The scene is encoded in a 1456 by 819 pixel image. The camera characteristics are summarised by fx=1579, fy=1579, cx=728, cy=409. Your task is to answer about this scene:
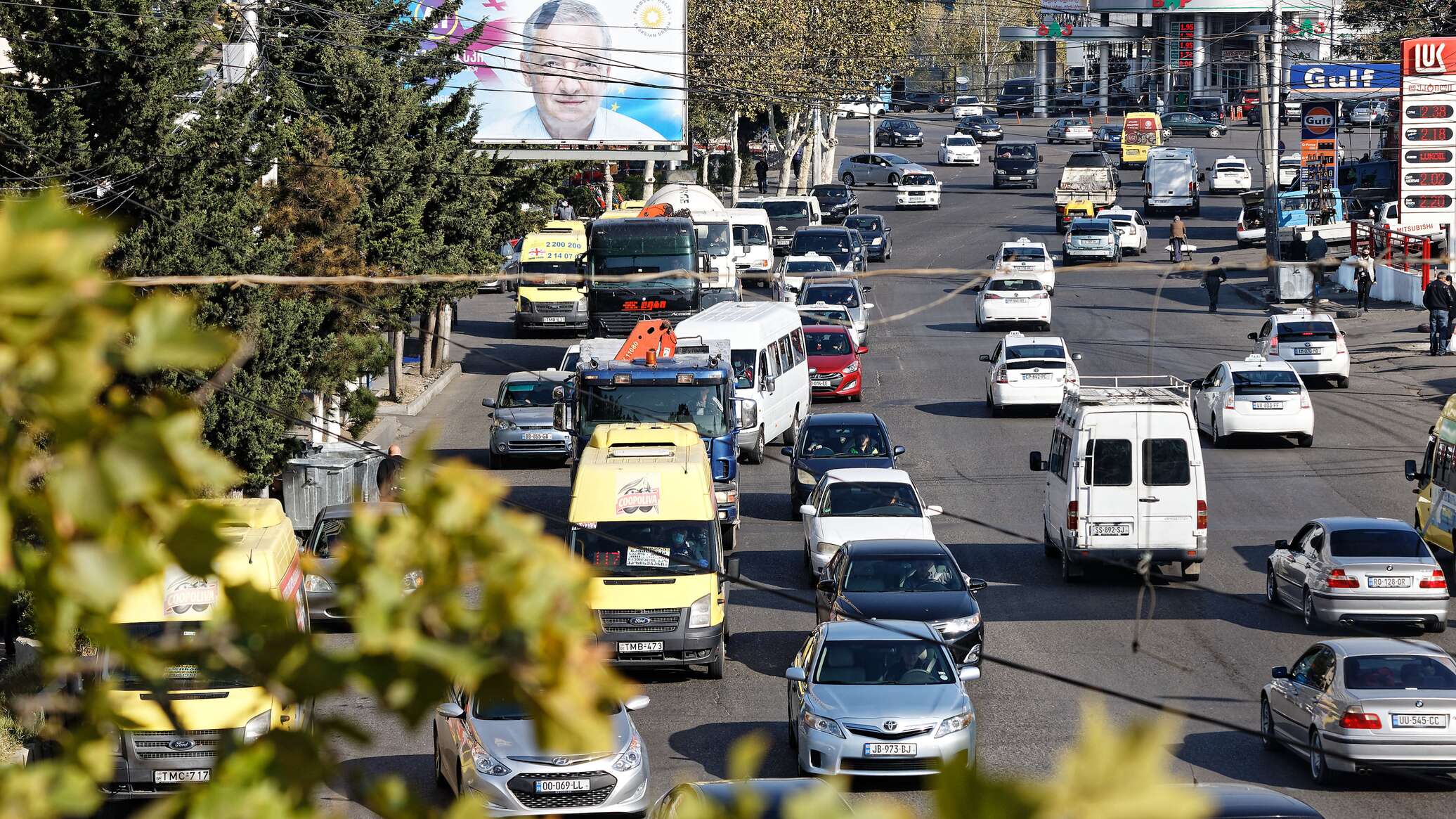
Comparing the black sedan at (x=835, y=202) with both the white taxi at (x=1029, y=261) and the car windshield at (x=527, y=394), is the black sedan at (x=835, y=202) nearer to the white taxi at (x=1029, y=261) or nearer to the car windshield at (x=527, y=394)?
the white taxi at (x=1029, y=261)

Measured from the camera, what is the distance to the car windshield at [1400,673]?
46.1 feet

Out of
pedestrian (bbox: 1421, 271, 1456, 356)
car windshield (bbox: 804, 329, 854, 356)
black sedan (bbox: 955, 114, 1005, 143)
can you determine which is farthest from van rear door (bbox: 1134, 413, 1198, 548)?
black sedan (bbox: 955, 114, 1005, 143)

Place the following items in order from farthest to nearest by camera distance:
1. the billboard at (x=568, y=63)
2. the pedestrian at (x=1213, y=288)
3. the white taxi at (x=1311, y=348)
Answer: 1. the pedestrian at (x=1213, y=288)
2. the billboard at (x=568, y=63)
3. the white taxi at (x=1311, y=348)

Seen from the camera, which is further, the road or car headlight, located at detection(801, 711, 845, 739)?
the road

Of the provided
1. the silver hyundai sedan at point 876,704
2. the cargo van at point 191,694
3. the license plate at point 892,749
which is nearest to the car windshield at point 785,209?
the silver hyundai sedan at point 876,704

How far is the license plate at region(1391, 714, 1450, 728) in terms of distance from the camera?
45.0 feet

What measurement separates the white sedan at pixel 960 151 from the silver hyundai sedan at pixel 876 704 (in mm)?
77989

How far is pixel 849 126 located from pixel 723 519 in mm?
102354

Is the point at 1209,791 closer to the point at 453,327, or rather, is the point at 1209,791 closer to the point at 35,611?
the point at 35,611

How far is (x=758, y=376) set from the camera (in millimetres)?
29375

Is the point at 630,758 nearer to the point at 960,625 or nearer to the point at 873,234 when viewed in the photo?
the point at 960,625

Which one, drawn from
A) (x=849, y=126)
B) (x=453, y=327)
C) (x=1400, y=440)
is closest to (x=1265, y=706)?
(x=1400, y=440)

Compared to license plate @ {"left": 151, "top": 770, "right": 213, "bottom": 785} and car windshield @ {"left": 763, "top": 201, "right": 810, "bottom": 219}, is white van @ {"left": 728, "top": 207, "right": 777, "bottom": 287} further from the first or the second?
license plate @ {"left": 151, "top": 770, "right": 213, "bottom": 785}

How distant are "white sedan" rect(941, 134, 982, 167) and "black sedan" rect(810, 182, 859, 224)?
73.9ft
